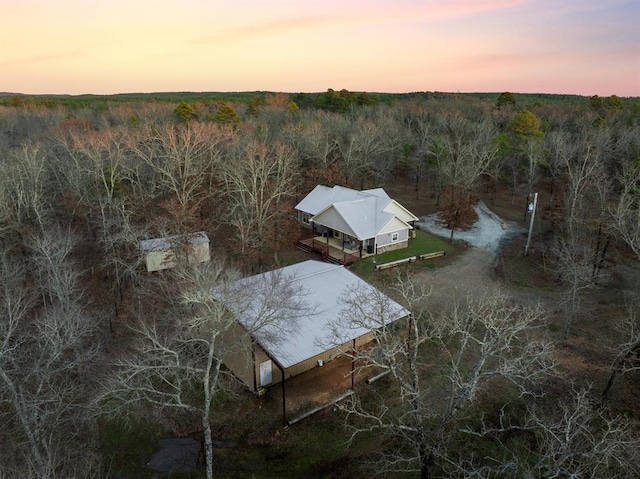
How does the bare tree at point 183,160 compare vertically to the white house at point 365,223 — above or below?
above

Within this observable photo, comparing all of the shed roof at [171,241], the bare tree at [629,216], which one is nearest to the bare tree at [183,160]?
the shed roof at [171,241]

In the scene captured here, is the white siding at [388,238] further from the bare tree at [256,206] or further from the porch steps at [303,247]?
the bare tree at [256,206]

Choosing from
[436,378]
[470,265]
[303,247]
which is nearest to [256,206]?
[303,247]

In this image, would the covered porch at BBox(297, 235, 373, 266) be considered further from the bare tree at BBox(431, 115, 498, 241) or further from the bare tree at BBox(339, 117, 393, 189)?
the bare tree at BBox(339, 117, 393, 189)

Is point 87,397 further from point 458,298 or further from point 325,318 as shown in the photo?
point 458,298

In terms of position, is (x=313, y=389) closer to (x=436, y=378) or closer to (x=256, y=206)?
(x=436, y=378)

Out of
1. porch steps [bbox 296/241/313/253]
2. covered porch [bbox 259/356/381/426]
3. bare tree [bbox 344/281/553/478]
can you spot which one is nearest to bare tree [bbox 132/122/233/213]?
porch steps [bbox 296/241/313/253]
